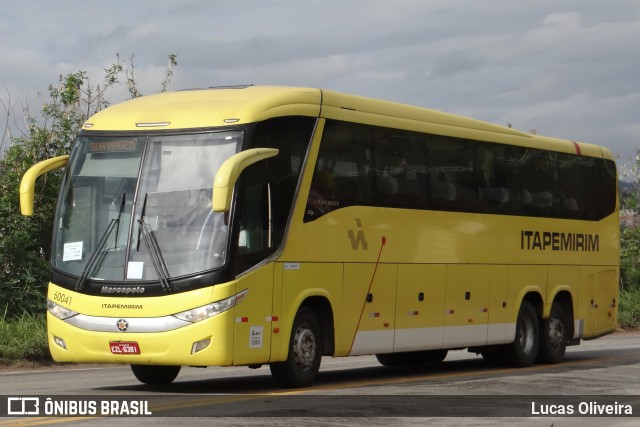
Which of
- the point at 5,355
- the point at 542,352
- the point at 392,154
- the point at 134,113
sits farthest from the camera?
the point at 542,352

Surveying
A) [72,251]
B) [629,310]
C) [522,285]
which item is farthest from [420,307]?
[629,310]

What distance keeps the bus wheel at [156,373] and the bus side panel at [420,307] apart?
3192 mm

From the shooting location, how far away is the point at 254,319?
49.2 ft

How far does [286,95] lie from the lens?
52.6 ft

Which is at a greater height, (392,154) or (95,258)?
(392,154)

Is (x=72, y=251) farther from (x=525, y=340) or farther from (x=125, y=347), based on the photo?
(x=525, y=340)

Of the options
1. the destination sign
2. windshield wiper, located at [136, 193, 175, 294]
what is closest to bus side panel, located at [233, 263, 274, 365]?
windshield wiper, located at [136, 193, 175, 294]

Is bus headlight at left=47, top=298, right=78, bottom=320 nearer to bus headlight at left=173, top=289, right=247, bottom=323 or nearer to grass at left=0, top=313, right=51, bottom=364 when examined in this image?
bus headlight at left=173, top=289, right=247, bottom=323

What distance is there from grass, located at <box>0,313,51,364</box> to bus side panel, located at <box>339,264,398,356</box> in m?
5.85

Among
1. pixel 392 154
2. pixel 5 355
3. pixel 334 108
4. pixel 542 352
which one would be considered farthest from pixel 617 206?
pixel 5 355

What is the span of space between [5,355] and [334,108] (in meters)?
6.90

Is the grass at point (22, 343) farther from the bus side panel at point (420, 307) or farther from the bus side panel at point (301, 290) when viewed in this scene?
the bus side panel at point (301, 290)

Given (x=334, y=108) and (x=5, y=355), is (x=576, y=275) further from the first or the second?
(x=5, y=355)

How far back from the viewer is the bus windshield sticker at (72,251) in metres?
15.4
